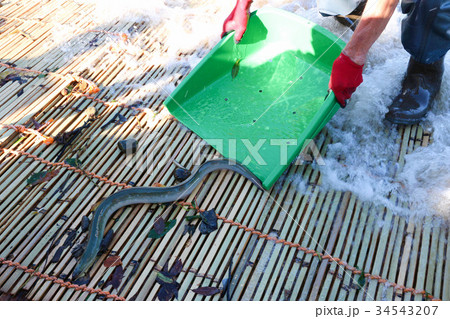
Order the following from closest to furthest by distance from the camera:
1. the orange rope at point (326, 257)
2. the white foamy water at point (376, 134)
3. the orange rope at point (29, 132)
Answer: the orange rope at point (326, 257)
the white foamy water at point (376, 134)
the orange rope at point (29, 132)

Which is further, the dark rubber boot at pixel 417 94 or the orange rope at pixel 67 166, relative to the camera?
the dark rubber boot at pixel 417 94

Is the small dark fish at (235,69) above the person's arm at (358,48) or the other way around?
the other way around

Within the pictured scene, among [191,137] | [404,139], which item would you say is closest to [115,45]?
[191,137]

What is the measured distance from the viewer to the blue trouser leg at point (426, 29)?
2354 millimetres

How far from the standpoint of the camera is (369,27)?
205cm

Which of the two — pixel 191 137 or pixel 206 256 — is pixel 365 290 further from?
pixel 191 137

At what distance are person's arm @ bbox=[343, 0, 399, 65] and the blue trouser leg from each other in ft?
1.80

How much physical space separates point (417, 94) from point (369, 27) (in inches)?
36.1

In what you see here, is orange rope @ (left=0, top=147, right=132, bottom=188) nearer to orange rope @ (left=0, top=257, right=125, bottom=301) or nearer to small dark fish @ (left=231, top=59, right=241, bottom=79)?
orange rope @ (left=0, top=257, right=125, bottom=301)

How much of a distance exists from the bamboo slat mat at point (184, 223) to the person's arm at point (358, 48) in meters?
0.50

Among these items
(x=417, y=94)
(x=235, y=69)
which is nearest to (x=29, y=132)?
(x=235, y=69)

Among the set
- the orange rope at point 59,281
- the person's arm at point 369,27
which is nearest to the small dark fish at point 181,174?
the orange rope at point 59,281

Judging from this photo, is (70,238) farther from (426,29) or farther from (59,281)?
(426,29)

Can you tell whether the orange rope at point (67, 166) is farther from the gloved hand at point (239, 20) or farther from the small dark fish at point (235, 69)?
the gloved hand at point (239, 20)
